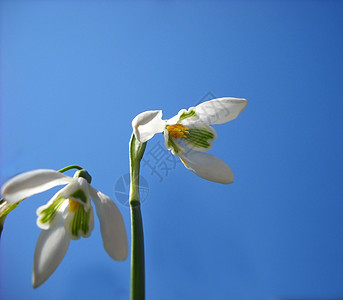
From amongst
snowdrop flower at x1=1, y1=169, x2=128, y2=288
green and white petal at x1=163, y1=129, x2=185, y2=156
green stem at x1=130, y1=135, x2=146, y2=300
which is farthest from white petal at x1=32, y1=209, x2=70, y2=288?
green and white petal at x1=163, y1=129, x2=185, y2=156

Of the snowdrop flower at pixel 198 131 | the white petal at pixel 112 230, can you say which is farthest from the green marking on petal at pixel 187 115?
the white petal at pixel 112 230

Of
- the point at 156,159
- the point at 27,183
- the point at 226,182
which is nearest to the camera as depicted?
the point at 27,183

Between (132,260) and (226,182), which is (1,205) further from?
(226,182)

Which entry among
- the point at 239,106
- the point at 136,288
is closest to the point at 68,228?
the point at 136,288

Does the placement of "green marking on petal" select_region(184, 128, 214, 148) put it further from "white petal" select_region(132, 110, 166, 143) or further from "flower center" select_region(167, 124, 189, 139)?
"white petal" select_region(132, 110, 166, 143)

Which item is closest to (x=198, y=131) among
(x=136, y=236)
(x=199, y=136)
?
(x=199, y=136)

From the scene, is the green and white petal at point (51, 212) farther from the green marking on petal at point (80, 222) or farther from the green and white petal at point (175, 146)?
the green and white petal at point (175, 146)

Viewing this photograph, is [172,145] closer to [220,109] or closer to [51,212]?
[220,109]
